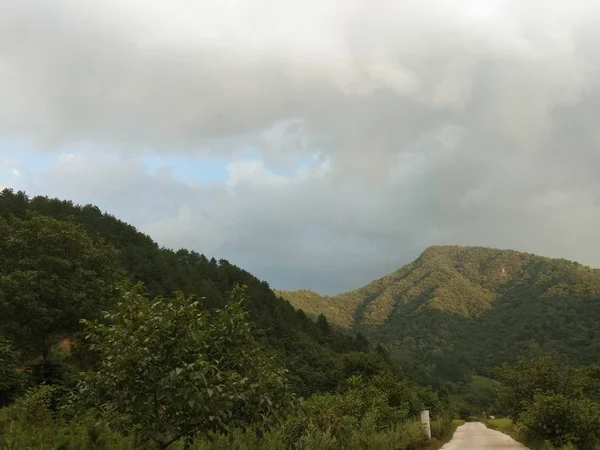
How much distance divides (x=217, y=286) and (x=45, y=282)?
276 feet

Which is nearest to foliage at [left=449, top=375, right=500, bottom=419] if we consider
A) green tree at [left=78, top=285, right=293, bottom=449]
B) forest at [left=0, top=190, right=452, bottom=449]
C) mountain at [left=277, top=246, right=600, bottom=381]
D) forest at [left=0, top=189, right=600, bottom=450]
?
mountain at [left=277, top=246, right=600, bottom=381]

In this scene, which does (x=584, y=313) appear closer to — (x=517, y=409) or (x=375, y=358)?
(x=375, y=358)

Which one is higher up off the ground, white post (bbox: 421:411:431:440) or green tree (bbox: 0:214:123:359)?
green tree (bbox: 0:214:123:359)

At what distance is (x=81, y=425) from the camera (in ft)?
25.2

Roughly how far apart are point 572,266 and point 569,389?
174 m

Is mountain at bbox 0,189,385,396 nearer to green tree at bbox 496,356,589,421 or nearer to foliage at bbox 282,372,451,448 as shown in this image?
foliage at bbox 282,372,451,448

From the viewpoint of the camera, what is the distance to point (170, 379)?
237 inches

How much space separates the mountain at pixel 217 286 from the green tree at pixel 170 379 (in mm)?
54939

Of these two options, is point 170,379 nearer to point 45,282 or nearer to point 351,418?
point 351,418

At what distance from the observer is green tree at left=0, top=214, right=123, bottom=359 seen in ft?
94.7

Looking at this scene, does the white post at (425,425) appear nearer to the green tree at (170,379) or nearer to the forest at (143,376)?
the forest at (143,376)

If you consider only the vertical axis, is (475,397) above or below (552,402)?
below

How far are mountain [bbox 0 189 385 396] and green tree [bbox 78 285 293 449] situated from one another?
180 ft

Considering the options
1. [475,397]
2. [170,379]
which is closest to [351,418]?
[170,379]
